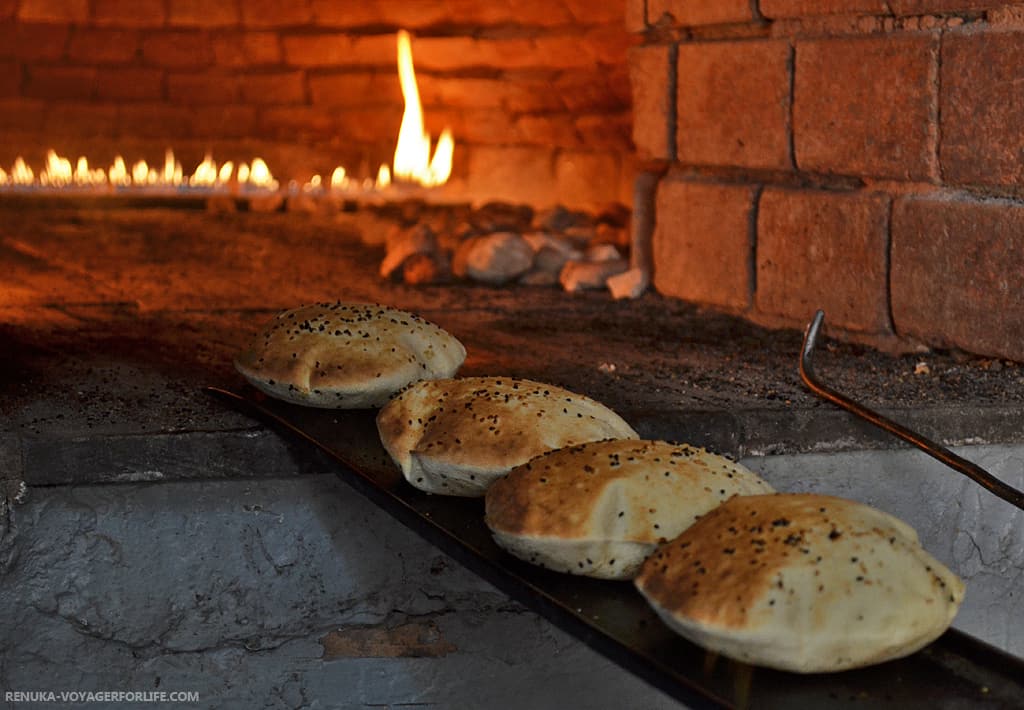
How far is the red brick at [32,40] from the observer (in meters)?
5.64

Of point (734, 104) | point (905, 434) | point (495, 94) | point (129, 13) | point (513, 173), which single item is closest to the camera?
point (905, 434)

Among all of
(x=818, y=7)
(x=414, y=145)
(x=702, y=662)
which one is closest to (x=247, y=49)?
(x=414, y=145)

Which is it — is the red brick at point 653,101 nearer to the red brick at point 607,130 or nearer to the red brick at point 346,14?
the red brick at point 607,130

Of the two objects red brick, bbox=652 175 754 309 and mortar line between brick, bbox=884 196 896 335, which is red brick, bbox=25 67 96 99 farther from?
mortar line between brick, bbox=884 196 896 335

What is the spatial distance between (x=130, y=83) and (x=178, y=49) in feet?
0.88

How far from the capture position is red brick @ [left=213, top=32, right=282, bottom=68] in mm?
5652

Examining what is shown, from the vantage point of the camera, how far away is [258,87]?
5.71 meters

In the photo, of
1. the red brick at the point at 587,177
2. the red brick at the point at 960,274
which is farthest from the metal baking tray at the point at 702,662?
the red brick at the point at 587,177

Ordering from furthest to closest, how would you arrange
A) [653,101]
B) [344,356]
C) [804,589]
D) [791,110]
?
[653,101]
[791,110]
[344,356]
[804,589]

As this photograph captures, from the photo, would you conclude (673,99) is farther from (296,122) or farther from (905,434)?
(296,122)

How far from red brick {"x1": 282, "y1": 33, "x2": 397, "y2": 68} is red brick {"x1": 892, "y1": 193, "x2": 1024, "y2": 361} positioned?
3181 millimetres

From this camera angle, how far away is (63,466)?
215cm

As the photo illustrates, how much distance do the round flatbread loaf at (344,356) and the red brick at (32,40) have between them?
3850 mm

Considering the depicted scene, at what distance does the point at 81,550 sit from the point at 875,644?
1.43 m
